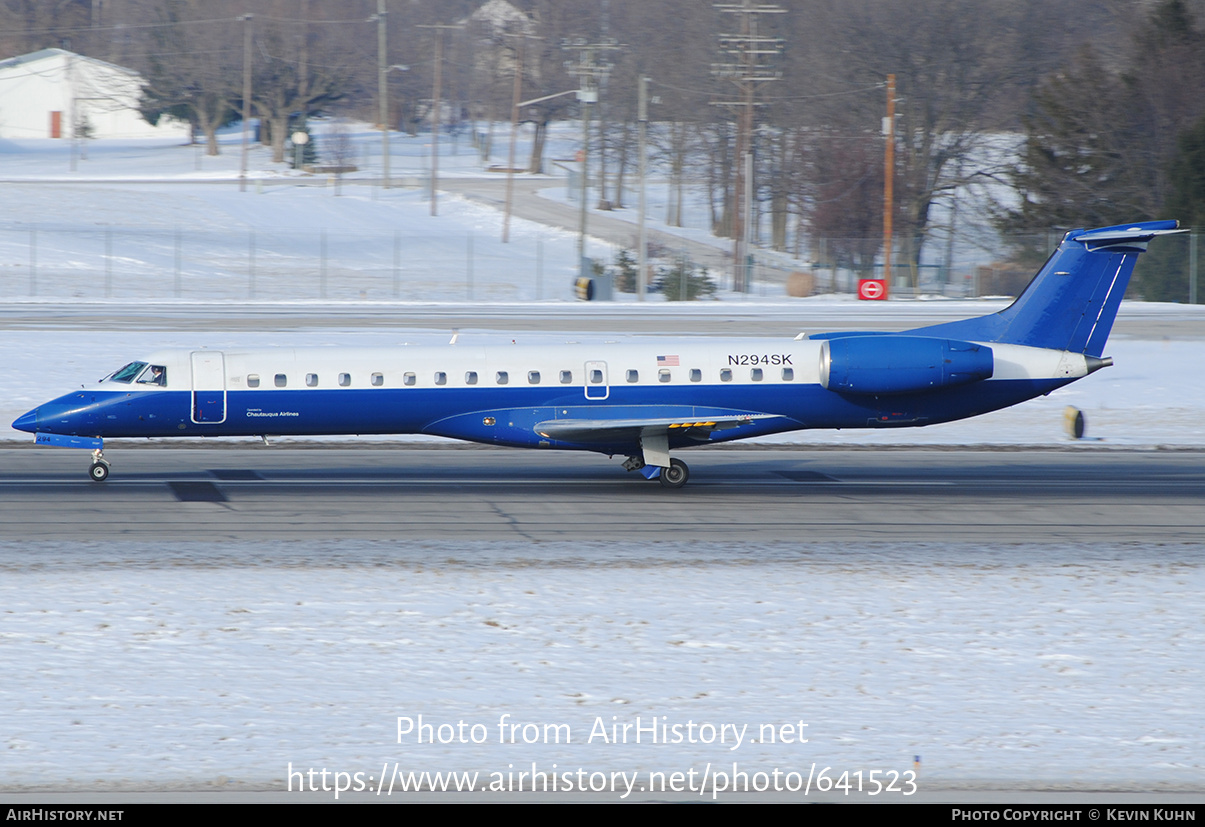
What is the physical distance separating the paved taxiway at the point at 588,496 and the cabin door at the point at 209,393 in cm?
122

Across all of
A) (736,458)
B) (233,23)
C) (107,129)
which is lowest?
(736,458)

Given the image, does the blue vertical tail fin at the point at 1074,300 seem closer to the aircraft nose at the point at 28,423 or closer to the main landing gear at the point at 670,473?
the main landing gear at the point at 670,473

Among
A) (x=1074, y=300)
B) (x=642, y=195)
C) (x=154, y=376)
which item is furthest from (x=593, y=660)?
(x=642, y=195)

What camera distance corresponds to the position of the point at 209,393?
2300 centimetres

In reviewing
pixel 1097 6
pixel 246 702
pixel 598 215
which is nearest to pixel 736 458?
pixel 246 702

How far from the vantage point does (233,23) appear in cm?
13375

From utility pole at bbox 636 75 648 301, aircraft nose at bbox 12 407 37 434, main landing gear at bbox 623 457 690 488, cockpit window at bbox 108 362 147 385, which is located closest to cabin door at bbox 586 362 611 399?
main landing gear at bbox 623 457 690 488

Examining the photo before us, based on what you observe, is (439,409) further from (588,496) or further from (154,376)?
(154,376)

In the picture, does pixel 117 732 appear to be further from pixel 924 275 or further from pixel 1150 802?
pixel 924 275

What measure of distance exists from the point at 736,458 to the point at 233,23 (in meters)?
120

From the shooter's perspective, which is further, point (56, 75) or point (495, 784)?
point (56, 75)

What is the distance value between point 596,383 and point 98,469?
8.85m

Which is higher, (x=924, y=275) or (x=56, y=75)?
(x=56, y=75)

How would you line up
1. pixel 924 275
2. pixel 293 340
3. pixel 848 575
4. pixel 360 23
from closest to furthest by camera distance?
pixel 848 575, pixel 293 340, pixel 924 275, pixel 360 23
